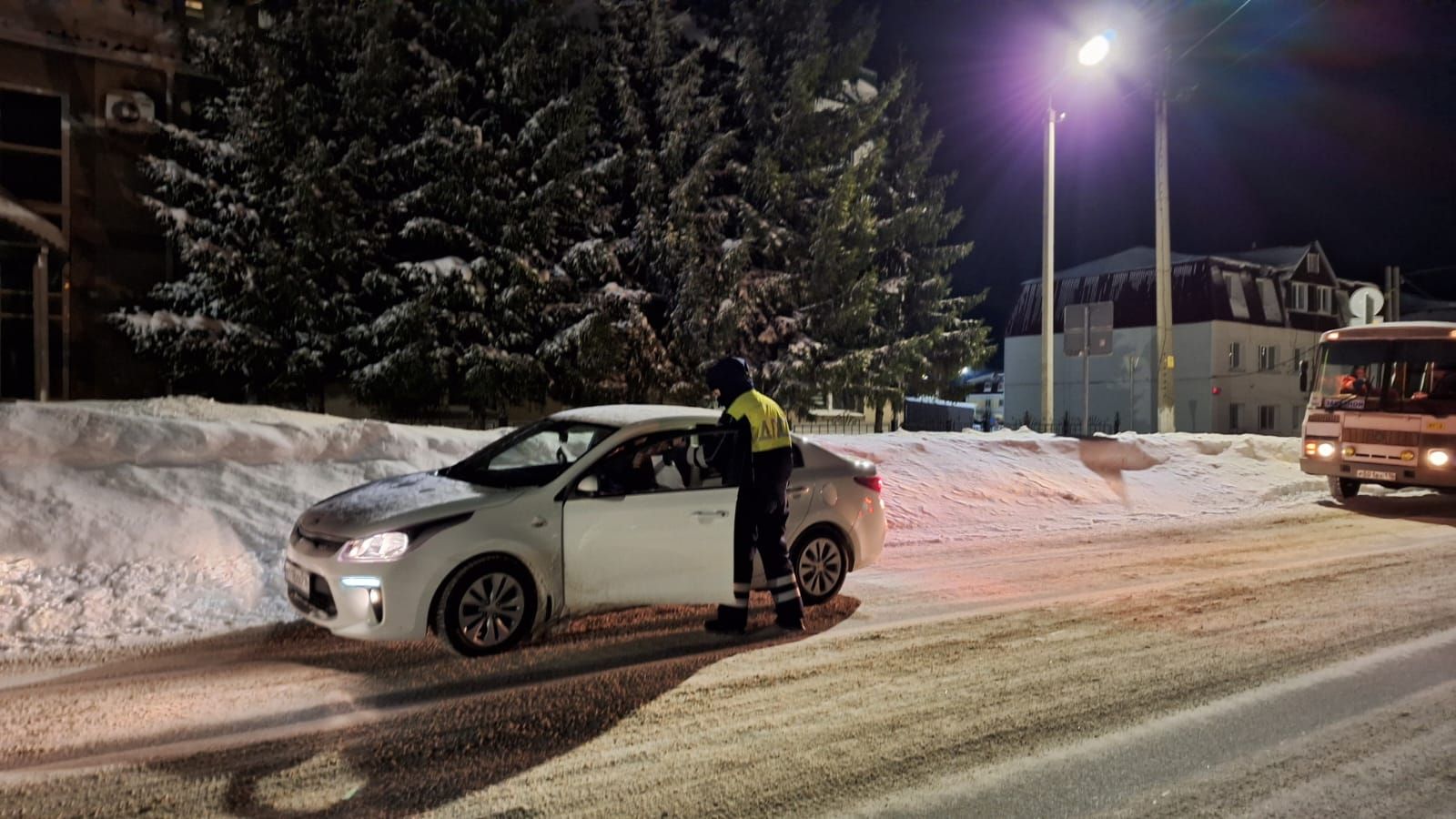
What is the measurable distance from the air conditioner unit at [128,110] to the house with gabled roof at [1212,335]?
1394 inches

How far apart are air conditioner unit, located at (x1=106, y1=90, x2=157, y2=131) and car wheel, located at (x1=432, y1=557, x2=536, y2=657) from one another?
15.9 m

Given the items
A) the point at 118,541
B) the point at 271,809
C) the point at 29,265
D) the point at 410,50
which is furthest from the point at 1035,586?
the point at 29,265

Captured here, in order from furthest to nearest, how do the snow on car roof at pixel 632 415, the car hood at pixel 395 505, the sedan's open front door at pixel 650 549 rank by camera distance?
the snow on car roof at pixel 632 415 < the sedan's open front door at pixel 650 549 < the car hood at pixel 395 505

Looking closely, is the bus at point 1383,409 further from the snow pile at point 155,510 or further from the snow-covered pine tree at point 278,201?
the snow-covered pine tree at point 278,201

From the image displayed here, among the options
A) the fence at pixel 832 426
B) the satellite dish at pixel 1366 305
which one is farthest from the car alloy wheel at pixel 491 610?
the satellite dish at pixel 1366 305

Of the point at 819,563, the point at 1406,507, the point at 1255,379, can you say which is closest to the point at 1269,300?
the point at 1255,379

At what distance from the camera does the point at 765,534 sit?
6.08 metres

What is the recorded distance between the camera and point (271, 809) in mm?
3482

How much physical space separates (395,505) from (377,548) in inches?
13.8

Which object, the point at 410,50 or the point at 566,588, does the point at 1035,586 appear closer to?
the point at 566,588

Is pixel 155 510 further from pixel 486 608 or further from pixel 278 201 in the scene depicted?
pixel 278 201

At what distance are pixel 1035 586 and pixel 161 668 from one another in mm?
6367

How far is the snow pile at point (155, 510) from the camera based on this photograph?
6258 mm

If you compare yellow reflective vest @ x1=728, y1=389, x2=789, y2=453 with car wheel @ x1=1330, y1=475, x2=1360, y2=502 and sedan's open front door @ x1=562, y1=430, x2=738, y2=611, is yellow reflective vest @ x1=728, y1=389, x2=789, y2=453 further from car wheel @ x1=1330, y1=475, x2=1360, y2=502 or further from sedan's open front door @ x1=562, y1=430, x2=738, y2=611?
car wheel @ x1=1330, y1=475, x2=1360, y2=502
